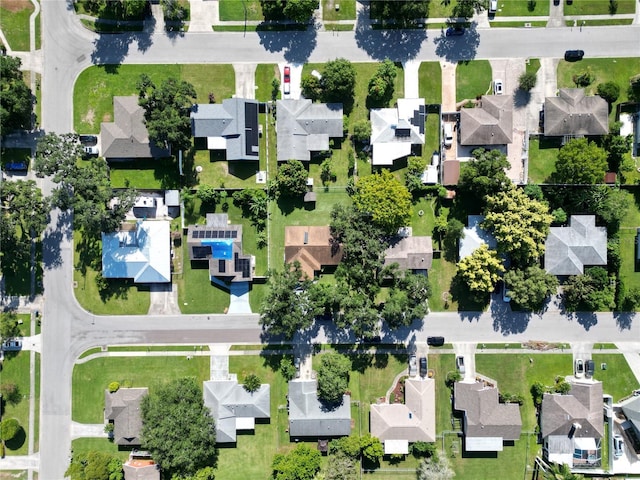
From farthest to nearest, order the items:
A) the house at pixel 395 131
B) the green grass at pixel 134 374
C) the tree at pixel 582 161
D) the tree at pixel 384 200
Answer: the green grass at pixel 134 374 → the house at pixel 395 131 → the tree at pixel 384 200 → the tree at pixel 582 161

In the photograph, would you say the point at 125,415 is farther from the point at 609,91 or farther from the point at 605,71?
the point at 605,71

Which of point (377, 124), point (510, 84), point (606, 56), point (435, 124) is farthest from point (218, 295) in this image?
point (606, 56)

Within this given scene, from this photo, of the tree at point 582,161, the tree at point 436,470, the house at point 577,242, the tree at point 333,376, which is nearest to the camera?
the tree at point 582,161

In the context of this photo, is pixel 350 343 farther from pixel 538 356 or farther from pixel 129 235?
pixel 129 235

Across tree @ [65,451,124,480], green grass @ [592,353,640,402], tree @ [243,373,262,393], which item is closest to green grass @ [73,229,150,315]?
tree @ [243,373,262,393]

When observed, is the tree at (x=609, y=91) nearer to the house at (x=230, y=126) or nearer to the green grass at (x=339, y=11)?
the green grass at (x=339, y=11)

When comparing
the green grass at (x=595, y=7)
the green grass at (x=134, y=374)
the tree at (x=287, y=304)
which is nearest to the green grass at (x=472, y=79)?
the green grass at (x=595, y=7)

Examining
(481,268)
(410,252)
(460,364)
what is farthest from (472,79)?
(460,364)
